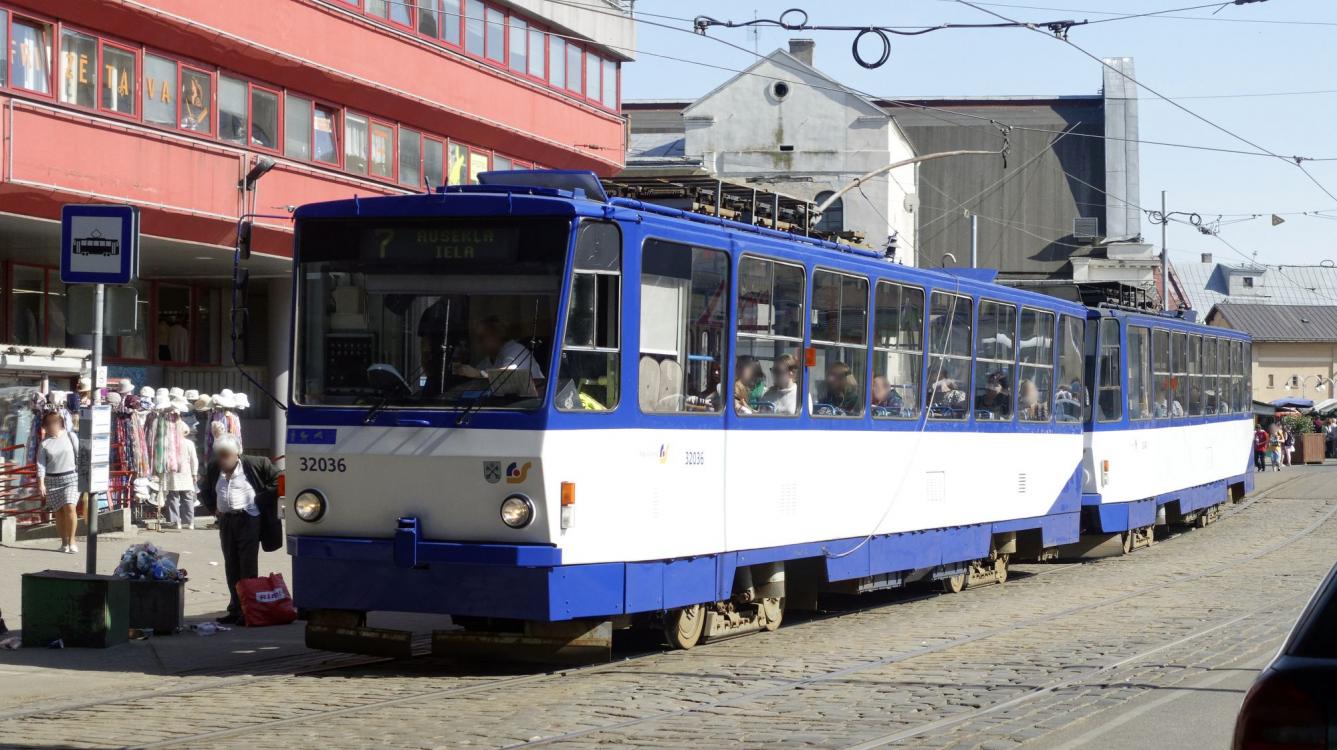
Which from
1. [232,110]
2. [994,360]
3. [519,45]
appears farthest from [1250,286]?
[994,360]

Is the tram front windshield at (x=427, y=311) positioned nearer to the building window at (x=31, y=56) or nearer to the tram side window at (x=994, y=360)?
the tram side window at (x=994, y=360)

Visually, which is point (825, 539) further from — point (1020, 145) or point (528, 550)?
point (1020, 145)

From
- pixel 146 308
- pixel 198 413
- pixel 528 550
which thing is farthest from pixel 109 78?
pixel 528 550

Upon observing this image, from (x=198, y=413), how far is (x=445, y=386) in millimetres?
15472

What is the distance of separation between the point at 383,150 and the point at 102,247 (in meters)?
16.9

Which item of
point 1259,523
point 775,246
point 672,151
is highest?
point 672,151

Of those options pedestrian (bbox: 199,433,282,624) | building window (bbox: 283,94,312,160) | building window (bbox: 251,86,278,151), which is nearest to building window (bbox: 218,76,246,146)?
building window (bbox: 251,86,278,151)

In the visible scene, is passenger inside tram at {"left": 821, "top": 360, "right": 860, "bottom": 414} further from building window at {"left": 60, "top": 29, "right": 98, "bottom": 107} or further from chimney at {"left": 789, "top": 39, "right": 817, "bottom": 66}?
chimney at {"left": 789, "top": 39, "right": 817, "bottom": 66}

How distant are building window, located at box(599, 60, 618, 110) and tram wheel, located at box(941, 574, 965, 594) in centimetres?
1922

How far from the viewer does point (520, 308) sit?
36.2 feet

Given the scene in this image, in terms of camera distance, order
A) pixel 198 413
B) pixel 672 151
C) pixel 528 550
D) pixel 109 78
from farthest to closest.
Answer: pixel 672 151
pixel 198 413
pixel 109 78
pixel 528 550

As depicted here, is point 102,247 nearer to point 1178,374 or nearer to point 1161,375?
point 1161,375

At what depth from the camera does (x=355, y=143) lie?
93.8 ft

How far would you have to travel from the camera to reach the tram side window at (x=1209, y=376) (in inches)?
1080
